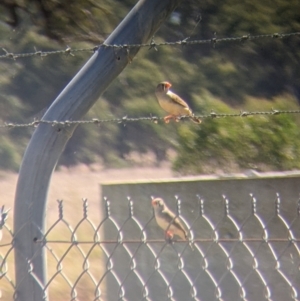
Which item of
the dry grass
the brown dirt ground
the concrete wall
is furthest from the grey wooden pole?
the brown dirt ground

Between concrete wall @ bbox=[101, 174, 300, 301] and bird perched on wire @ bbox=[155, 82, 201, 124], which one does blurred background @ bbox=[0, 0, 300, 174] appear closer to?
bird perched on wire @ bbox=[155, 82, 201, 124]

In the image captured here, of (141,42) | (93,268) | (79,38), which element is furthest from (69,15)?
(141,42)

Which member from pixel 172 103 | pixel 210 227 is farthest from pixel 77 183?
pixel 210 227

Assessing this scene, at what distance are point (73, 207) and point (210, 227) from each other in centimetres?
342

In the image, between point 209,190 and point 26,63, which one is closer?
point 209,190

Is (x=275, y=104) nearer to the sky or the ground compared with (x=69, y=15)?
nearer to the ground

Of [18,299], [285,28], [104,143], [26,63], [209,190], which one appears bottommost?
[18,299]

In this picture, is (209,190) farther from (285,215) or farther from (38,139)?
(38,139)

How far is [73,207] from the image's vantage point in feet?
23.9

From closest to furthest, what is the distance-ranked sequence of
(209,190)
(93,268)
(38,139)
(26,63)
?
(38,139) → (209,190) → (93,268) → (26,63)

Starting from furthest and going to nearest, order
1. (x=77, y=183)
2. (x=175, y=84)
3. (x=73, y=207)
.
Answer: (x=175, y=84), (x=77, y=183), (x=73, y=207)

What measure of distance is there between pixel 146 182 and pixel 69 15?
6816 mm

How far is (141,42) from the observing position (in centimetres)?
283

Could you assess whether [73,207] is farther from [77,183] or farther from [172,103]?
[172,103]
